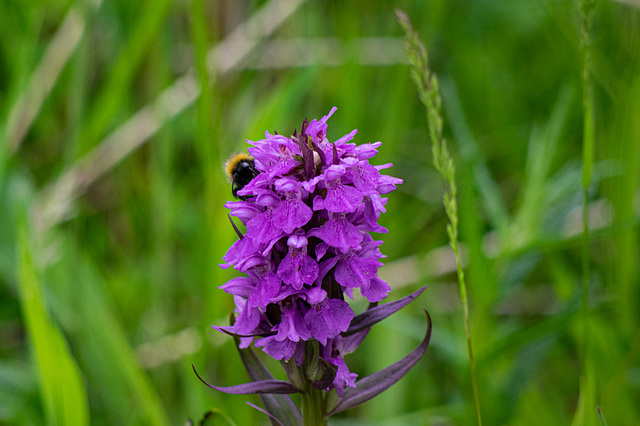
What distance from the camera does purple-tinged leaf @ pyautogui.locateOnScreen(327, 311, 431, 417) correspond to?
1.30m

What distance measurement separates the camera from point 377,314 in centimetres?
127

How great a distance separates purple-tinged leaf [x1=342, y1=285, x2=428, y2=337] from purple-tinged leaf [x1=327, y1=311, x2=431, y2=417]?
0.29ft

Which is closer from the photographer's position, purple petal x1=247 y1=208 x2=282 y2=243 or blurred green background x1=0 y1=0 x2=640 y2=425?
purple petal x1=247 y1=208 x2=282 y2=243

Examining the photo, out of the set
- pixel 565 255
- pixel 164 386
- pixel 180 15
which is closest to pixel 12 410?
pixel 164 386

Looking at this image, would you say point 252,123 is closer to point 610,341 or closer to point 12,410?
point 12,410

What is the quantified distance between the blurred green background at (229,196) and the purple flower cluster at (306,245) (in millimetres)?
720

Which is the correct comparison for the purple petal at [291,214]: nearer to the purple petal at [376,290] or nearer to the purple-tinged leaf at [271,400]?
the purple petal at [376,290]

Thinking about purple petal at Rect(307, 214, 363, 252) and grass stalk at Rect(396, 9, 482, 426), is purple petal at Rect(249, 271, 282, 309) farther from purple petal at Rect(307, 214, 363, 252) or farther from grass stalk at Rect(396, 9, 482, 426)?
grass stalk at Rect(396, 9, 482, 426)

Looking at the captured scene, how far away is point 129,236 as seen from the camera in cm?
369

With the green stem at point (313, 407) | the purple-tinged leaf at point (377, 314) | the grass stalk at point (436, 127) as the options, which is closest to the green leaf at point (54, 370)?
the green stem at point (313, 407)

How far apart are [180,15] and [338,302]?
12.7 ft

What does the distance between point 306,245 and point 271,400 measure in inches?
17.5

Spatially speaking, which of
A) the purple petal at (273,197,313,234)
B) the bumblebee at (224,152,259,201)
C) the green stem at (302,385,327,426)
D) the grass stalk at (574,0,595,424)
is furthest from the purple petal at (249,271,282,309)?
the grass stalk at (574,0,595,424)

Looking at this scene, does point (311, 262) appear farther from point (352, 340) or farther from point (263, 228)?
point (352, 340)
